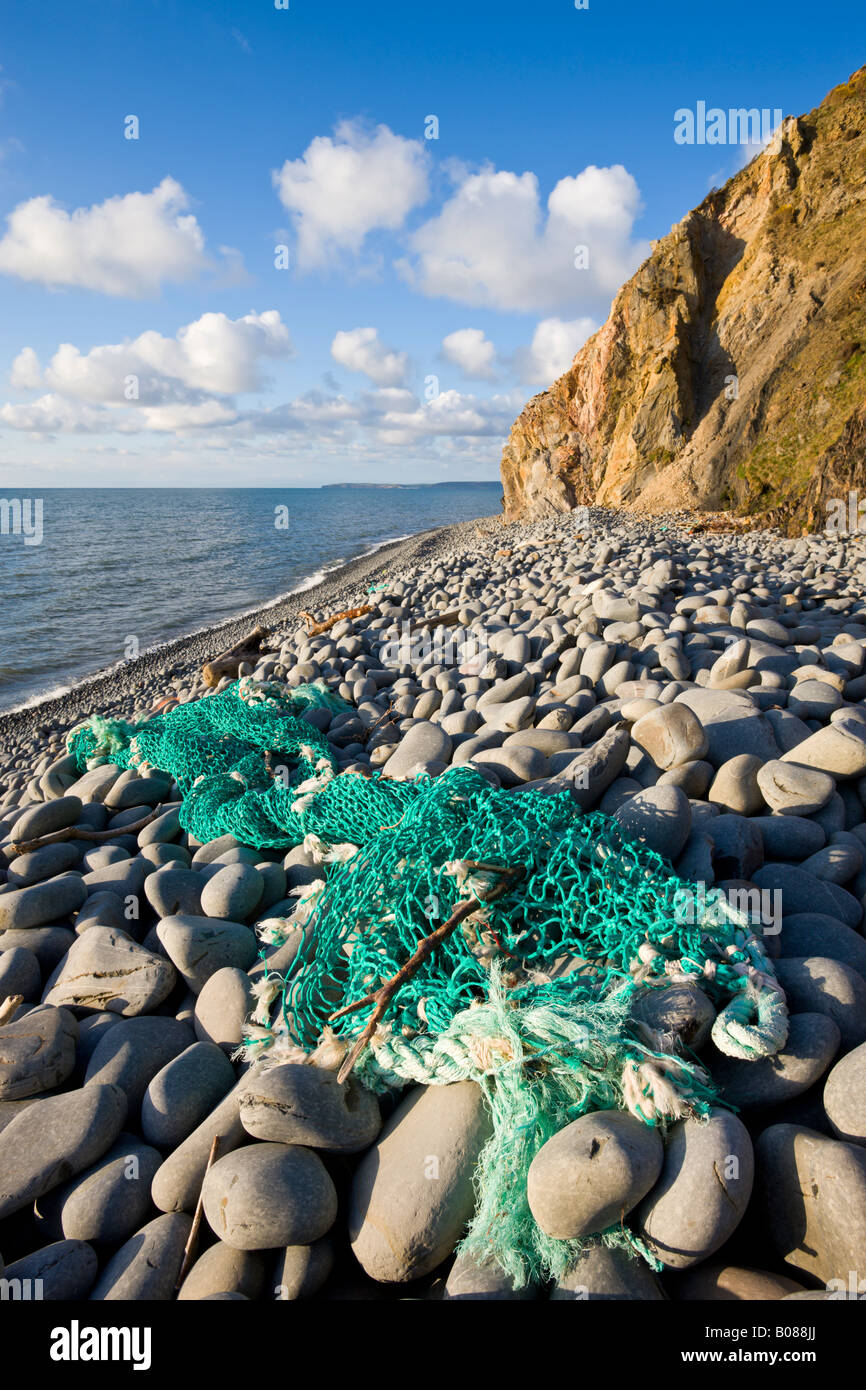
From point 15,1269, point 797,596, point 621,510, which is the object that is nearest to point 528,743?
point 15,1269

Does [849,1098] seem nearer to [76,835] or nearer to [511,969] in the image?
[511,969]

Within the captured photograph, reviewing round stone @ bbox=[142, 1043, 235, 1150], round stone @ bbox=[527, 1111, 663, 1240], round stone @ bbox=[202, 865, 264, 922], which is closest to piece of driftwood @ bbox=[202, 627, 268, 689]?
round stone @ bbox=[202, 865, 264, 922]

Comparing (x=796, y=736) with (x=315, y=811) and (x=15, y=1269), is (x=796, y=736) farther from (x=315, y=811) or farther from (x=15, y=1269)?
(x=15, y=1269)

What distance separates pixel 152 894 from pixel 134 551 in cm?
3410

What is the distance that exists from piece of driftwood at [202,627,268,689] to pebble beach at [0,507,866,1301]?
3.55 metres

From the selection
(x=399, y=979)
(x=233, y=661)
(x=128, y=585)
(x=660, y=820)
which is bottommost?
(x=399, y=979)

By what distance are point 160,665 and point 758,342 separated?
60.7 feet

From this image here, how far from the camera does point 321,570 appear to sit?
26.3m

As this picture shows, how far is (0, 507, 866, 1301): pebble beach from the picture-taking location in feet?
4.94

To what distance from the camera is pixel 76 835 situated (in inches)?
156

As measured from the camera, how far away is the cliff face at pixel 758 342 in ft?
49.5

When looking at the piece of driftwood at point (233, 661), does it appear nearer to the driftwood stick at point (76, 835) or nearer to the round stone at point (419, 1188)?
the driftwood stick at point (76, 835)

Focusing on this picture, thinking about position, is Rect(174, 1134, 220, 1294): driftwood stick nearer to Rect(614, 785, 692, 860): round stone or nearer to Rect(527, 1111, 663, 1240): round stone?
Rect(527, 1111, 663, 1240): round stone

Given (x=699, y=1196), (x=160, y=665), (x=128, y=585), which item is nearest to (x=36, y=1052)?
(x=699, y=1196)
